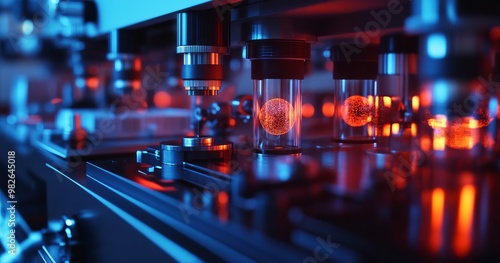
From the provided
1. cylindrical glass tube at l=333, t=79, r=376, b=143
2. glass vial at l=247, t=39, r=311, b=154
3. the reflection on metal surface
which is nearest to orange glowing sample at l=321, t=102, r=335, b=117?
cylindrical glass tube at l=333, t=79, r=376, b=143

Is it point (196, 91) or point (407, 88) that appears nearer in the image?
point (196, 91)

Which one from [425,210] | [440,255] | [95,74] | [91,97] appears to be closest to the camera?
[440,255]

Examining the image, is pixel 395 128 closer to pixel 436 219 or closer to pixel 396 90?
pixel 396 90

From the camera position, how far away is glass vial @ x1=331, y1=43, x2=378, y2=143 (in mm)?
904

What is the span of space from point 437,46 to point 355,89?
50 centimetres

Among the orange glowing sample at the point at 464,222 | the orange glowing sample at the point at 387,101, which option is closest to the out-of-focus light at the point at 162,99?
the orange glowing sample at the point at 387,101

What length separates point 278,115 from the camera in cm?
81

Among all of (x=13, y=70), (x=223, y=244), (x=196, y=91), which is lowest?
(x=223, y=244)

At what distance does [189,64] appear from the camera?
759mm

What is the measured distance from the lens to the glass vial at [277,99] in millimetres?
764

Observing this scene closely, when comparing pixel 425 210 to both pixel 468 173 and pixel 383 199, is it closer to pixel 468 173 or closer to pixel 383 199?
pixel 383 199

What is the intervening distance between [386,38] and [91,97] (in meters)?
1.23

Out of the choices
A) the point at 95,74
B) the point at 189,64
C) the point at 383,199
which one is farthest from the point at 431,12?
the point at 95,74

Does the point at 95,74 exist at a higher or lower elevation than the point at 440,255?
higher
